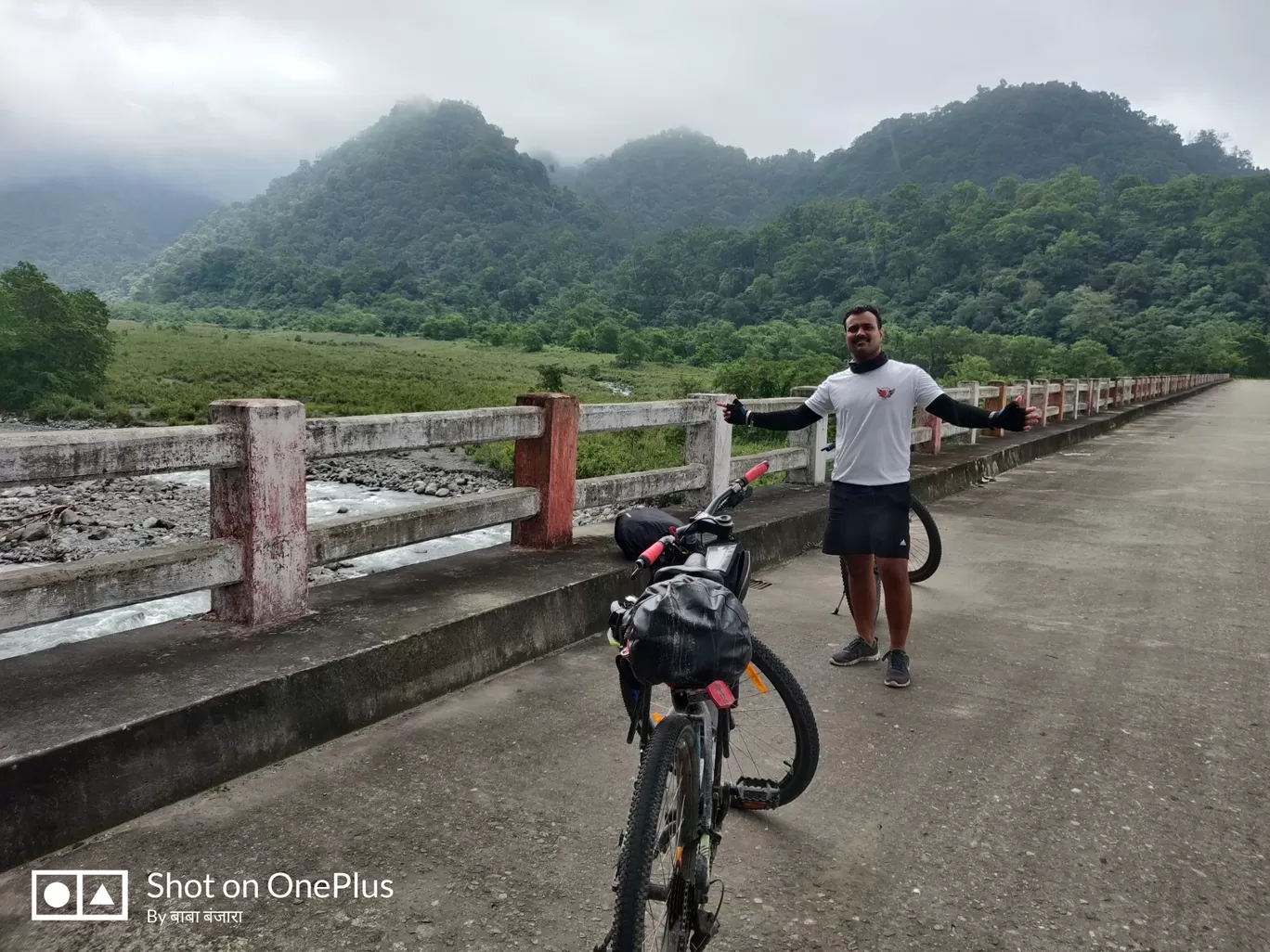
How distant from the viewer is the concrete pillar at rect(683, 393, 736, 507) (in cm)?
705

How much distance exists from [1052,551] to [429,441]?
5.33m

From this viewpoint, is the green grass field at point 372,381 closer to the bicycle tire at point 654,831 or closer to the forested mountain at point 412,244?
the bicycle tire at point 654,831

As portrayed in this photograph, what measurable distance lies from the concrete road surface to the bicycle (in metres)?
0.27

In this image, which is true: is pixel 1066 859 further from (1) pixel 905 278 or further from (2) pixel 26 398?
(1) pixel 905 278

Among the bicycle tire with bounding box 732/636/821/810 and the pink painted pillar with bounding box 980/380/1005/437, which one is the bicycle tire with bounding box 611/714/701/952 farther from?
the pink painted pillar with bounding box 980/380/1005/437

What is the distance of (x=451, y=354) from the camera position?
74438 mm

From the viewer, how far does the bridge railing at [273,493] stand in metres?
3.38

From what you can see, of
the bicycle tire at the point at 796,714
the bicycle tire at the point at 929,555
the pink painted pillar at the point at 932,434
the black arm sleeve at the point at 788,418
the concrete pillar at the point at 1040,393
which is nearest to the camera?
the bicycle tire at the point at 796,714

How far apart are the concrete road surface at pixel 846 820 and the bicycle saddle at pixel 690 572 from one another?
0.91 metres

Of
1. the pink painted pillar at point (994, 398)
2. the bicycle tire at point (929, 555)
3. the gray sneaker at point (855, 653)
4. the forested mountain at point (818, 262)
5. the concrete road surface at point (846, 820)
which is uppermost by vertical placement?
the forested mountain at point (818, 262)

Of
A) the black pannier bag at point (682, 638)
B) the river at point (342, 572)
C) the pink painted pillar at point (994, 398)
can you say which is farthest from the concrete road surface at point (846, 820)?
the pink painted pillar at point (994, 398)

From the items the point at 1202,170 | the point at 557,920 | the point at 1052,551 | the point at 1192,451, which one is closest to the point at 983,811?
the point at 557,920

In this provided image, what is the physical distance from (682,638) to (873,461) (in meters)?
2.51

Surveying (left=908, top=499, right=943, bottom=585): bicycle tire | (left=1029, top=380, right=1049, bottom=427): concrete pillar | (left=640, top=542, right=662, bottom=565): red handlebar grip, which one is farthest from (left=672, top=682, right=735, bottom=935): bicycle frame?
(left=1029, top=380, right=1049, bottom=427): concrete pillar
